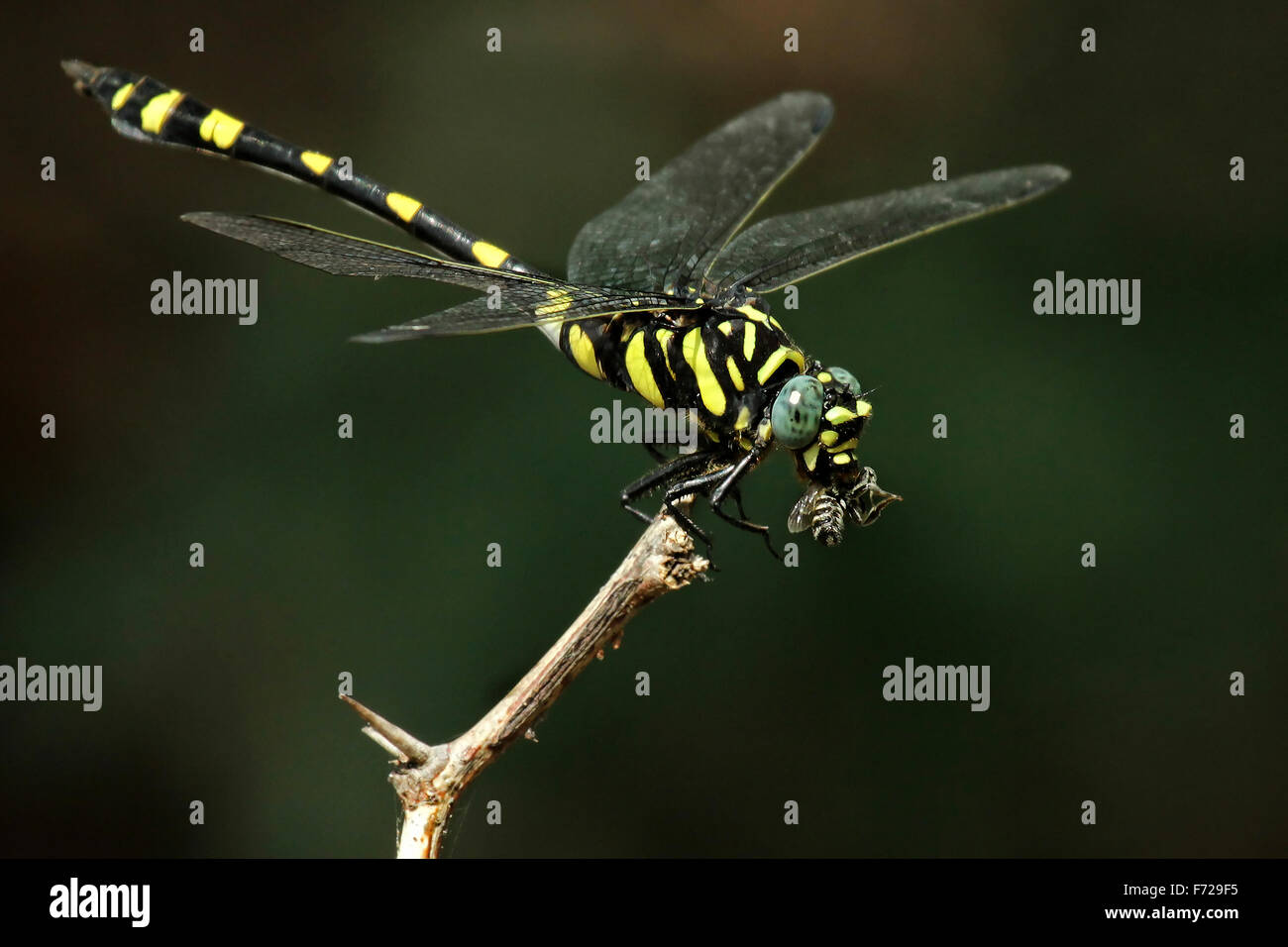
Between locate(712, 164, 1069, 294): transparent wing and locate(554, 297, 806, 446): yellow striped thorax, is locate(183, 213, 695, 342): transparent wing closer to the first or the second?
locate(554, 297, 806, 446): yellow striped thorax

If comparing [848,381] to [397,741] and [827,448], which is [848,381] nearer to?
[827,448]

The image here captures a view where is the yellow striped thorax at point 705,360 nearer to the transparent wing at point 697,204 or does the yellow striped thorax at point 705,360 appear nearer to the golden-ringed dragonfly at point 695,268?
the golden-ringed dragonfly at point 695,268

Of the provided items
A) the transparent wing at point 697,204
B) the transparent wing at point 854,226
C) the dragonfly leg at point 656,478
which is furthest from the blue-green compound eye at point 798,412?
the transparent wing at point 697,204

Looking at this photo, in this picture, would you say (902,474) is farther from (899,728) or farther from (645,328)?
(645,328)

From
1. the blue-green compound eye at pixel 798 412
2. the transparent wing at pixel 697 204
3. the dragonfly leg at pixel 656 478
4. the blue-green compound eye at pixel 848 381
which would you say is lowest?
the dragonfly leg at pixel 656 478

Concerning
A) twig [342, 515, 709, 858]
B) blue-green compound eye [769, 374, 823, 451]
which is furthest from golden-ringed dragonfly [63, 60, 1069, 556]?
twig [342, 515, 709, 858]

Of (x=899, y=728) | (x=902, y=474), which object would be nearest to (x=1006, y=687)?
(x=899, y=728)
